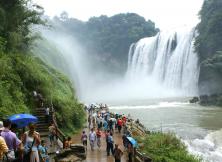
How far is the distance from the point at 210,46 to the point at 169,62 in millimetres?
11896

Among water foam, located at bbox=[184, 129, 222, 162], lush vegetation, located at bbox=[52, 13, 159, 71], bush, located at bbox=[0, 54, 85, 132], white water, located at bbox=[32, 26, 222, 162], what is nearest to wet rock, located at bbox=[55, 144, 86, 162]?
bush, located at bbox=[0, 54, 85, 132]

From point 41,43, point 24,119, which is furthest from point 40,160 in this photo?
point 41,43

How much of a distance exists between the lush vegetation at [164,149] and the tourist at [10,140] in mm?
8420

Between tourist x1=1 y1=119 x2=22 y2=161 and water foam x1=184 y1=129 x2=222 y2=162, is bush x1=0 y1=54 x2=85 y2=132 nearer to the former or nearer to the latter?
tourist x1=1 y1=119 x2=22 y2=161

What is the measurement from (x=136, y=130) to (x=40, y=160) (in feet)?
44.4

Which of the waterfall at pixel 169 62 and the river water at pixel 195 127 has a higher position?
the waterfall at pixel 169 62

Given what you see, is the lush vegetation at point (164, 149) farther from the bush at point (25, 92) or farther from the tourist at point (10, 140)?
the tourist at point (10, 140)

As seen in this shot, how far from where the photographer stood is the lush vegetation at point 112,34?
10619 centimetres

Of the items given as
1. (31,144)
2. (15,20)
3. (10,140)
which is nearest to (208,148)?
(15,20)

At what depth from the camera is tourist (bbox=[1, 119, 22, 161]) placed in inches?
365

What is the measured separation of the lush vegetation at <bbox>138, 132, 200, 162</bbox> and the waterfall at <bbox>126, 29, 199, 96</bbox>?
4881 centimetres

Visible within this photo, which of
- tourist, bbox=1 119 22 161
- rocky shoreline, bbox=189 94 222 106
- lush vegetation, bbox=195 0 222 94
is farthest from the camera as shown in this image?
lush vegetation, bbox=195 0 222 94

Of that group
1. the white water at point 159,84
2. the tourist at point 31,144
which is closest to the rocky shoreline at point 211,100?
the white water at point 159,84

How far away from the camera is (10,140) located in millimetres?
9398
